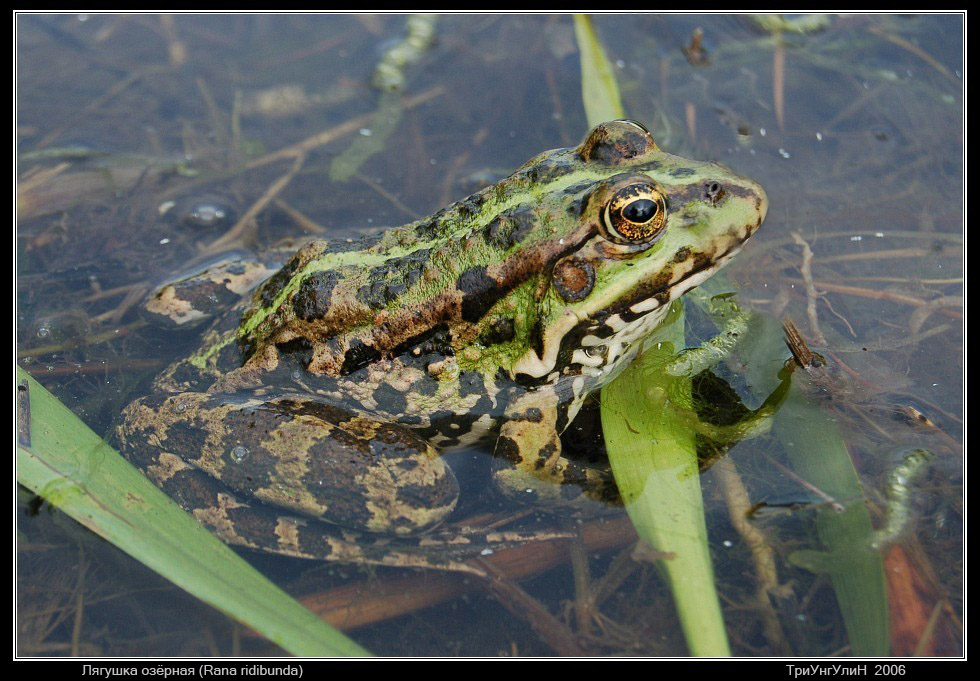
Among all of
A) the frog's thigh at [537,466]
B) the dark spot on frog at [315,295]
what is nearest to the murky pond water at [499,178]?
the frog's thigh at [537,466]

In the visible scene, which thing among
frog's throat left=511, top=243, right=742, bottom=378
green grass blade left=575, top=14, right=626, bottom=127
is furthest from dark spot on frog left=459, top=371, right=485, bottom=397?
green grass blade left=575, top=14, right=626, bottom=127

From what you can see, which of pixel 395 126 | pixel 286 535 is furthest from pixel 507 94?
pixel 286 535

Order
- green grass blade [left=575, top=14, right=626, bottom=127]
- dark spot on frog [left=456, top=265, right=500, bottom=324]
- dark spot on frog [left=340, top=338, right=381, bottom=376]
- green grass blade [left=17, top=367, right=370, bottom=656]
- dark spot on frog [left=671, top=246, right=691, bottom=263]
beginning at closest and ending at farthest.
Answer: green grass blade [left=17, top=367, right=370, bottom=656] < dark spot on frog [left=671, top=246, right=691, bottom=263] < dark spot on frog [left=456, top=265, right=500, bottom=324] < dark spot on frog [left=340, top=338, right=381, bottom=376] < green grass blade [left=575, top=14, right=626, bottom=127]

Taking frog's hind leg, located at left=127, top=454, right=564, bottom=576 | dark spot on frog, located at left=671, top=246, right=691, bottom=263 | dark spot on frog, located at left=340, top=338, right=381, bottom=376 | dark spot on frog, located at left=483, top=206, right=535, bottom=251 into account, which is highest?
dark spot on frog, located at left=483, top=206, right=535, bottom=251

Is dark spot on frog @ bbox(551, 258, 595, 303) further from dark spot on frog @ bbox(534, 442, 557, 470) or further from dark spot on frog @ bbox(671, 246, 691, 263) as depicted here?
dark spot on frog @ bbox(534, 442, 557, 470)

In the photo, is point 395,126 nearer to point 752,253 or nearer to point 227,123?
point 227,123

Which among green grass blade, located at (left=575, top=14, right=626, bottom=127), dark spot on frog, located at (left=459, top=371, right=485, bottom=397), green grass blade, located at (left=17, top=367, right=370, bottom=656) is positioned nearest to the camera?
green grass blade, located at (left=17, top=367, right=370, bottom=656)

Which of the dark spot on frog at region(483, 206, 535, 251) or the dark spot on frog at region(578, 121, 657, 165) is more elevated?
the dark spot on frog at region(578, 121, 657, 165)

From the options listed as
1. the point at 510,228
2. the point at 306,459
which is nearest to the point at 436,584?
the point at 306,459

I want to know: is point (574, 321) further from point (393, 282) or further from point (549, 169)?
point (393, 282)
